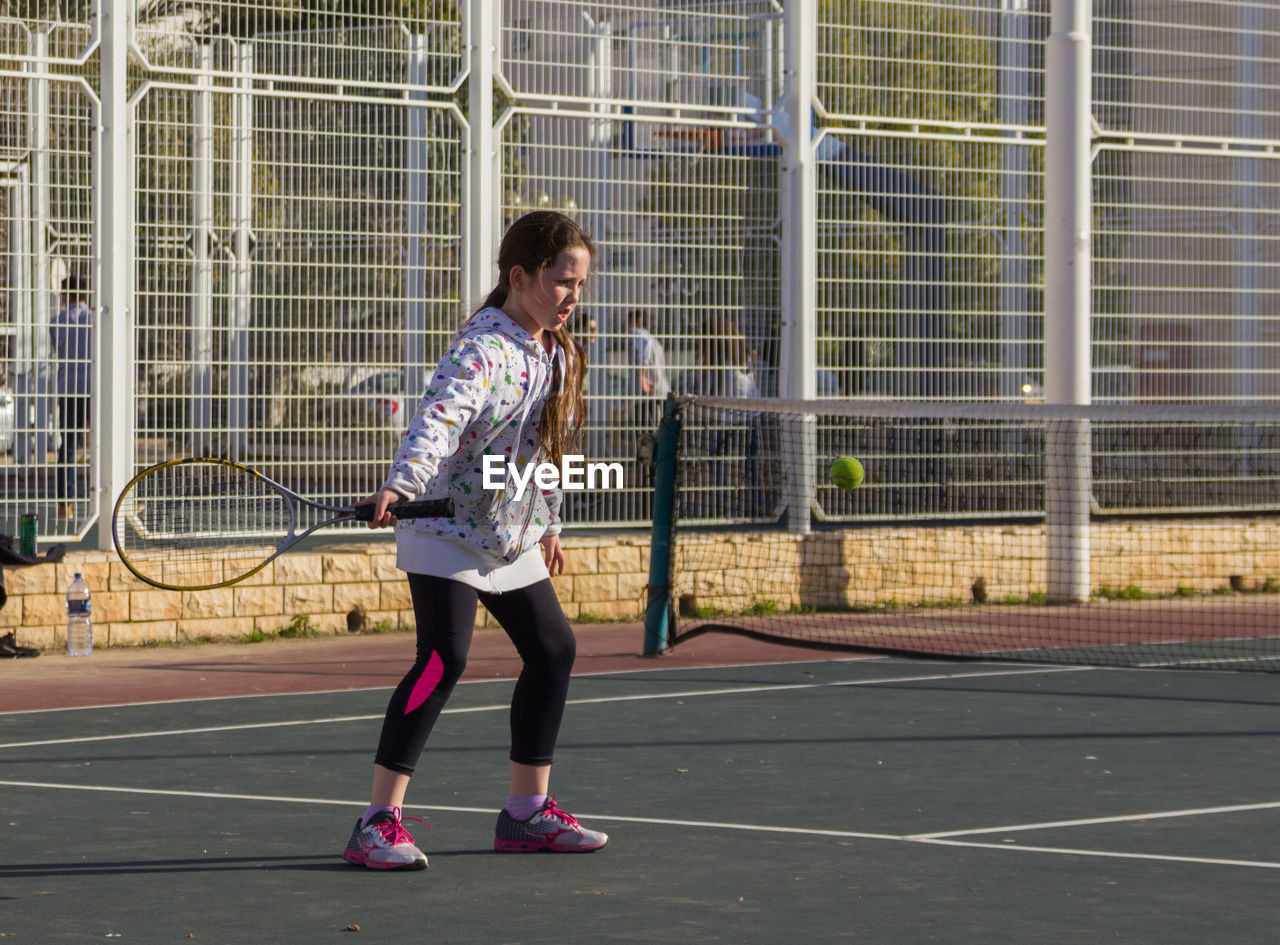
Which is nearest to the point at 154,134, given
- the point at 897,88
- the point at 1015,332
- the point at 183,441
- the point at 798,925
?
the point at 183,441

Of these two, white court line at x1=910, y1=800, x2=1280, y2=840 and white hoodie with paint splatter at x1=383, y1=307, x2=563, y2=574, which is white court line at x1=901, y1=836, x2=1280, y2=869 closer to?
white court line at x1=910, y1=800, x2=1280, y2=840

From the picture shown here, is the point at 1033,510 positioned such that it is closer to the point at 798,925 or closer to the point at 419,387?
the point at 419,387

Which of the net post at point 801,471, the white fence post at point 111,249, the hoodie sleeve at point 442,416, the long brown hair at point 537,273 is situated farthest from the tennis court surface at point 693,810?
the net post at point 801,471

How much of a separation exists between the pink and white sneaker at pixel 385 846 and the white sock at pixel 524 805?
0.39 metres

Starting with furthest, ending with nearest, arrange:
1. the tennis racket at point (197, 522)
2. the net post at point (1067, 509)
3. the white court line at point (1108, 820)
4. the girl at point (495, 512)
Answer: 1. the net post at point (1067, 509)
2. the tennis racket at point (197, 522)
3. the white court line at point (1108, 820)
4. the girl at point (495, 512)

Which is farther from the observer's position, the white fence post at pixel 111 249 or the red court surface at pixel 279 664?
the white fence post at pixel 111 249

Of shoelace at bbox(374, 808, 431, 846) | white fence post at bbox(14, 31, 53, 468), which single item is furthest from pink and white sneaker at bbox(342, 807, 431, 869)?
white fence post at bbox(14, 31, 53, 468)

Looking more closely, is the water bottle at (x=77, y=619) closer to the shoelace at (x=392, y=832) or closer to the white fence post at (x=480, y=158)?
the white fence post at (x=480, y=158)

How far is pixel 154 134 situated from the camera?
12.8 meters

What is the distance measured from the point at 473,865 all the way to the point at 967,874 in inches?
57.5

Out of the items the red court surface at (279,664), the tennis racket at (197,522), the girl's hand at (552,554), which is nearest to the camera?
the girl's hand at (552,554)

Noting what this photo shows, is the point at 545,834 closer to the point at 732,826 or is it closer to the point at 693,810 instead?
the point at 732,826

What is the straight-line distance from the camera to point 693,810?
7.38 m

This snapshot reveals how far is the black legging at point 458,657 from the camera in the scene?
6.24 meters
